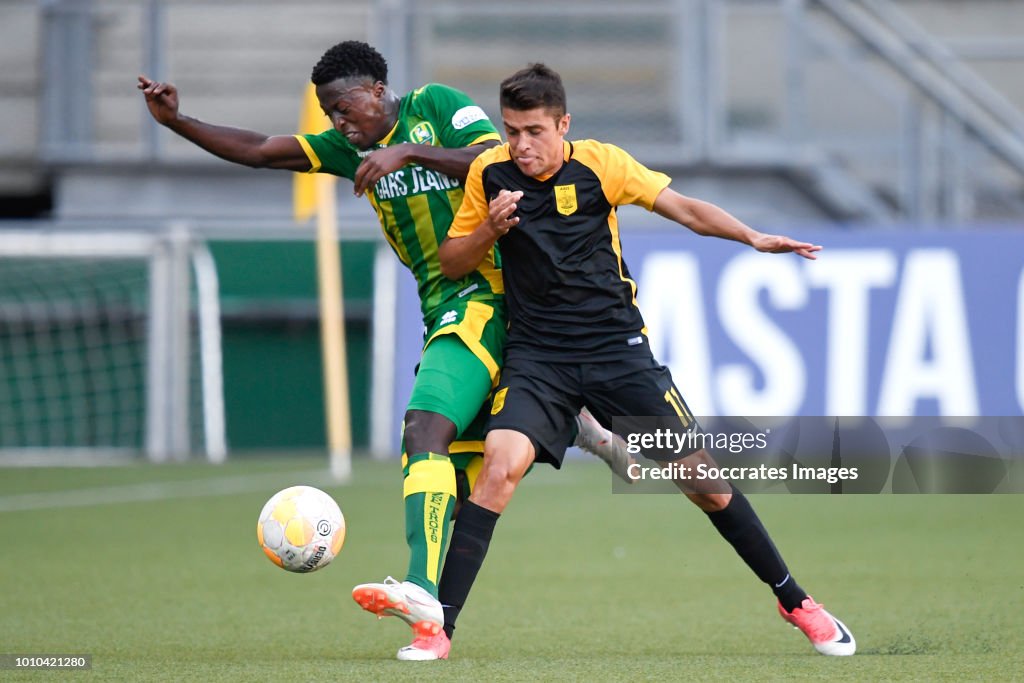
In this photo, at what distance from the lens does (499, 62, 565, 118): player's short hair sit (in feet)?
15.8

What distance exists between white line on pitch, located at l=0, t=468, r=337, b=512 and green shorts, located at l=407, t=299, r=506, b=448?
17.9ft

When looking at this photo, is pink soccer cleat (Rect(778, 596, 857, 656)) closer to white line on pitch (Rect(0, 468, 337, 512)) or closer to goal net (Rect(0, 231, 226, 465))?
white line on pitch (Rect(0, 468, 337, 512))

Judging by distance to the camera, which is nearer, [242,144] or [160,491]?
[242,144]

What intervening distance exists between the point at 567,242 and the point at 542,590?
215 cm

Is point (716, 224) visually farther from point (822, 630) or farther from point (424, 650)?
point (424, 650)

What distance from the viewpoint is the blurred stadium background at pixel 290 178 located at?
45.0 ft

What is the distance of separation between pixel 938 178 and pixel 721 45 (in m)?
2.25

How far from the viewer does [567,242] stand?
200 inches

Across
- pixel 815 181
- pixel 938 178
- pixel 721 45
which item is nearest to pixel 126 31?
pixel 721 45

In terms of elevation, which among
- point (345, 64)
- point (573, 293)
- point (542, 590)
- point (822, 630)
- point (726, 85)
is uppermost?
point (726, 85)

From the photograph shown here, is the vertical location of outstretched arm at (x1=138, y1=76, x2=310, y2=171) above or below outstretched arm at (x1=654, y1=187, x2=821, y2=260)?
above

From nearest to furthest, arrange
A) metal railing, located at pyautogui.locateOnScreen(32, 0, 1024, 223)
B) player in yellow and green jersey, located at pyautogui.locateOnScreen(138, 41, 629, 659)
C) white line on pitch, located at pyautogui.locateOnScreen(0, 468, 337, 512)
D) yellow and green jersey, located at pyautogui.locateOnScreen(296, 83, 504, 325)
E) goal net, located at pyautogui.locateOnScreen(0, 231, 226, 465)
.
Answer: player in yellow and green jersey, located at pyautogui.locateOnScreen(138, 41, 629, 659) → yellow and green jersey, located at pyautogui.locateOnScreen(296, 83, 504, 325) → white line on pitch, located at pyautogui.locateOnScreen(0, 468, 337, 512) → goal net, located at pyautogui.locateOnScreen(0, 231, 226, 465) → metal railing, located at pyautogui.locateOnScreen(32, 0, 1024, 223)

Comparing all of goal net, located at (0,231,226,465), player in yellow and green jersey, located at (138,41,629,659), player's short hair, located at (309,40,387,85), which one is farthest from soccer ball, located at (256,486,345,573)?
goal net, located at (0,231,226,465)

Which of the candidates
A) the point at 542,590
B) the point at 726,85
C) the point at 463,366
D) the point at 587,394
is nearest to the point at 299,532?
the point at 463,366
